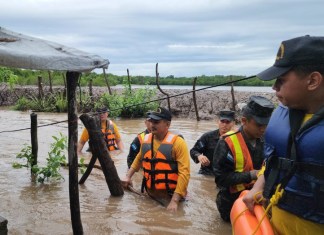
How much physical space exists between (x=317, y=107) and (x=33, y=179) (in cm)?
593

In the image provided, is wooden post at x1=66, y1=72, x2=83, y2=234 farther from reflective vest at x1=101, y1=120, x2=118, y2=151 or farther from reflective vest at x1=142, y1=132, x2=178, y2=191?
reflective vest at x1=101, y1=120, x2=118, y2=151

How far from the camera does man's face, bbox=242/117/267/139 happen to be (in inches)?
160

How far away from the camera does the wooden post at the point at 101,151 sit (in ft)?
18.7

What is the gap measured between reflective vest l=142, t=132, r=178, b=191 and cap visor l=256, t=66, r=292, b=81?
128 inches

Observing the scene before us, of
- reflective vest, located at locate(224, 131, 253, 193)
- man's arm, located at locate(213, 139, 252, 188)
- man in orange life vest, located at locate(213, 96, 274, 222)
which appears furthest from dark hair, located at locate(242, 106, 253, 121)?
man's arm, located at locate(213, 139, 252, 188)

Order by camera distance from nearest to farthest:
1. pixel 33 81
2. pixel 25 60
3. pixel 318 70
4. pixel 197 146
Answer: pixel 318 70
pixel 25 60
pixel 197 146
pixel 33 81

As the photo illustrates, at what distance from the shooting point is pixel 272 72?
212 cm

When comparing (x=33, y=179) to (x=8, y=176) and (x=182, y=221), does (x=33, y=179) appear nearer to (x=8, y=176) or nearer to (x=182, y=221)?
(x=8, y=176)

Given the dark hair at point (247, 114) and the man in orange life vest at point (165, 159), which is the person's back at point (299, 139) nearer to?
the dark hair at point (247, 114)

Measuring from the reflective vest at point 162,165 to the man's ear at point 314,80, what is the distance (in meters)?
3.42

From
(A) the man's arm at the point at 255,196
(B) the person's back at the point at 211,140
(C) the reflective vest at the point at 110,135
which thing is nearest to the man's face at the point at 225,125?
(B) the person's back at the point at 211,140

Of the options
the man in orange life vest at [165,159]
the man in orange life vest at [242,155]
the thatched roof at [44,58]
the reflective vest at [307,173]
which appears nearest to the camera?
the reflective vest at [307,173]

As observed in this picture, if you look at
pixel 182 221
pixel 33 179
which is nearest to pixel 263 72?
pixel 182 221

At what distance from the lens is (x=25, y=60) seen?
3.55 meters
